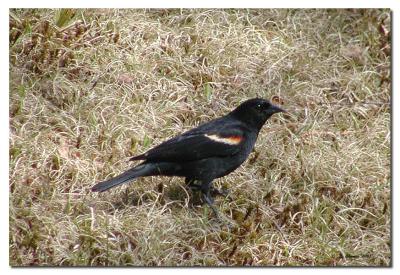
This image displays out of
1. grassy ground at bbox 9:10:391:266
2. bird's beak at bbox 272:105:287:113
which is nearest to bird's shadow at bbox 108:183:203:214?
grassy ground at bbox 9:10:391:266

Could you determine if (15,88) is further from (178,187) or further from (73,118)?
(178,187)

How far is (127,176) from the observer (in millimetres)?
5250

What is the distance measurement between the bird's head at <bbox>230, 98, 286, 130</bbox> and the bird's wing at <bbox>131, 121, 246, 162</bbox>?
83 millimetres

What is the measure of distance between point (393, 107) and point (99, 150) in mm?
1783

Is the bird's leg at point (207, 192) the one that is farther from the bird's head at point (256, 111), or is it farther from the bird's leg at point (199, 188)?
the bird's head at point (256, 111)

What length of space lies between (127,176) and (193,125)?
0.72 meters

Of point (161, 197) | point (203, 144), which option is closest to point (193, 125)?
point (203, 144)

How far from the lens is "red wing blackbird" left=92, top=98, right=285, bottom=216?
209 inches

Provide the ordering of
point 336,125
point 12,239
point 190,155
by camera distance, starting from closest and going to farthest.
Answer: point 12,239 → point 190,155 → point 336,125

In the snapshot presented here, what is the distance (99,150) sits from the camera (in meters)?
5.45

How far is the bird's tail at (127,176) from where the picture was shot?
205 inches

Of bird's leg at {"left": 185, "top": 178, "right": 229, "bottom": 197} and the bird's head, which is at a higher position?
the bird's head

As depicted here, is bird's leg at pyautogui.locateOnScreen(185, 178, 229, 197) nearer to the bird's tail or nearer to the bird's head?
the bird's tail

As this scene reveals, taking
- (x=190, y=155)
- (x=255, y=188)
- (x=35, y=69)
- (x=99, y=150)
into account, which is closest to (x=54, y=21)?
(x=35, y=69)
